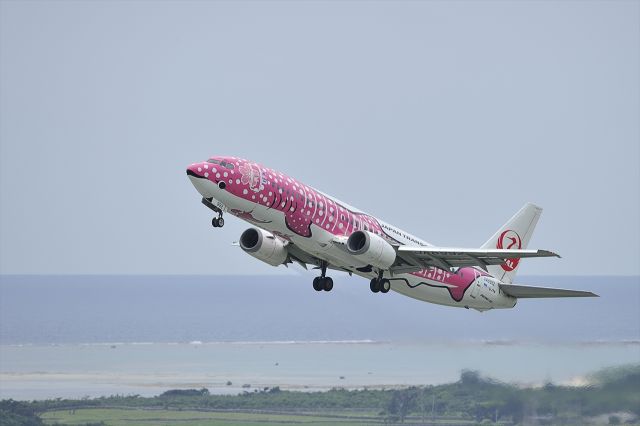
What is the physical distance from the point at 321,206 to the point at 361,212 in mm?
3255

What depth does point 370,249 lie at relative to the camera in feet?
150

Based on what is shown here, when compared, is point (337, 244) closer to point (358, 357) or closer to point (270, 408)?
point (270, 408)

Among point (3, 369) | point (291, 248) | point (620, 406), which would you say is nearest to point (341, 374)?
point (3, 369)

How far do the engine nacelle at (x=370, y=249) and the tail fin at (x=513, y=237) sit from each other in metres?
11.6

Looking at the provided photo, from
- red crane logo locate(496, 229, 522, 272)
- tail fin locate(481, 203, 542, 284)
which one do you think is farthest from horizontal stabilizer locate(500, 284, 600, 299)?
red crane logo locate(496, 229, 522, 272)

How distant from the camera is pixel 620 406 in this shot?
59.7 meters

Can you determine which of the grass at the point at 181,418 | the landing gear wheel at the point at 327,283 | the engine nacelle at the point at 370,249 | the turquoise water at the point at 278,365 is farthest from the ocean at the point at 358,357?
the grass at the point at 181,418

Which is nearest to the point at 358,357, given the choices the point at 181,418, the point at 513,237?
the point at 181,418

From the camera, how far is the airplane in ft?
142

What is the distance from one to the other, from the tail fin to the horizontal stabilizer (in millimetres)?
1472

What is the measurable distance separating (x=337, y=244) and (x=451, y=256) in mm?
4938

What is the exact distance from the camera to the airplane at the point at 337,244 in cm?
4328

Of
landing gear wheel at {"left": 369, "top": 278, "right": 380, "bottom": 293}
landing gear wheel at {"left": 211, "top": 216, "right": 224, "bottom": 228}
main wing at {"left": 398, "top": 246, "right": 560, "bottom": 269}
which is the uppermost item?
main wing at {"left": 398, "top": 246, "right": 560, "bottom": 269}

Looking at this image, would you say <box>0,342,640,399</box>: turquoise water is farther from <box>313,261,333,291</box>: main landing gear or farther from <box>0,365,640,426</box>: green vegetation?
<box>313,261,333,291</box>: main landing gear
